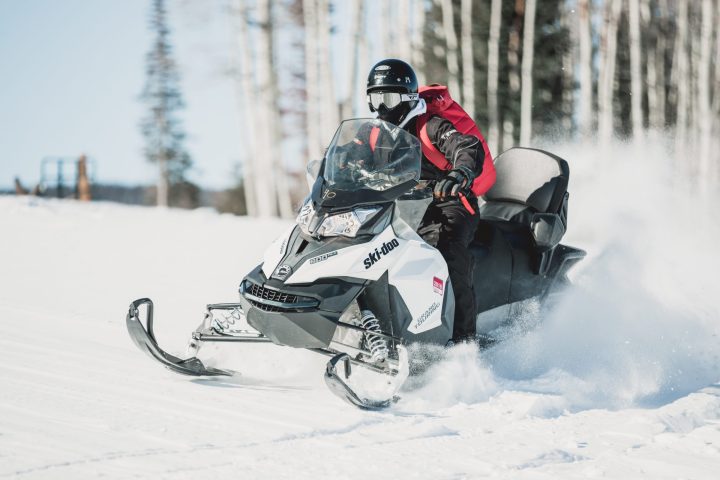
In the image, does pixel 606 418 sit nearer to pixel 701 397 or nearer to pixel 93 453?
pixel 701 397

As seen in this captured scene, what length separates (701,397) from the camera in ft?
13.5

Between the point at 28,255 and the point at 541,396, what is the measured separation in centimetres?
541

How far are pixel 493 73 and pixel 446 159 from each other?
1690 centimetres

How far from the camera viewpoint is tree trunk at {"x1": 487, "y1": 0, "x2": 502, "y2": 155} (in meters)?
20.3

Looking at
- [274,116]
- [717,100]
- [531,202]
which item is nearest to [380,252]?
[531,202]

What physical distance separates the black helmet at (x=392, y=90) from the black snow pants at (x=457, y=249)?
1.85 feet

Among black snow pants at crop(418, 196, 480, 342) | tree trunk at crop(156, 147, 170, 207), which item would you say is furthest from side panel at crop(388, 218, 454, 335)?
tree trunk at crop(156, 147, 170, 207)

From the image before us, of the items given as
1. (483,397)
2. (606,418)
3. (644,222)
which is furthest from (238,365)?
(644,222)

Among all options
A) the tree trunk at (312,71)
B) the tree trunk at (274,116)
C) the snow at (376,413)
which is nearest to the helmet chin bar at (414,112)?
the snow at (376,413)

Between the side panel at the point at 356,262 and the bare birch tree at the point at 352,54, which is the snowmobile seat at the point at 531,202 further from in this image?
the bare birch tree at the point at 352,54

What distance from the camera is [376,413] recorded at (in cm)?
345

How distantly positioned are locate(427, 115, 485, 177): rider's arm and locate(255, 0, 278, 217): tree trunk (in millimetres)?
12843

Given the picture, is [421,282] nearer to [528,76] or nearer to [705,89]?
[528,76]

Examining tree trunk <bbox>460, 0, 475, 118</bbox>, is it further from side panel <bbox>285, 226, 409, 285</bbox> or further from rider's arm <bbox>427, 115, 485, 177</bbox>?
side panel <bbox>285, 226, 409, 285</bbox>
